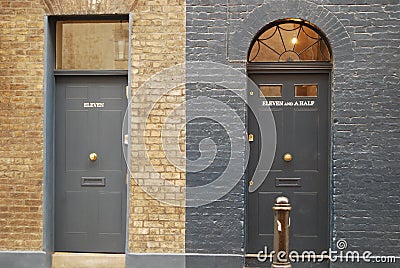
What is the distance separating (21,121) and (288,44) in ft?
12.2

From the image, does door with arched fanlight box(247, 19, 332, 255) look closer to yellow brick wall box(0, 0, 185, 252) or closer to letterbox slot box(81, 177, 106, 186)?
yellow brick wall box(0, 0, 185, 252)

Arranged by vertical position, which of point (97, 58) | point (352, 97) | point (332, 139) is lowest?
point (332, 139)

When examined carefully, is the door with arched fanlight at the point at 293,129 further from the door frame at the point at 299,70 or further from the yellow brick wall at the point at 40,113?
the yellow brick wall at the point at 40,113

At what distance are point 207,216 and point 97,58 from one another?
2.63 meters

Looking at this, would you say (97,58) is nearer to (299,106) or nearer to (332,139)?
(299,106)

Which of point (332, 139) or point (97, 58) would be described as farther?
point (97, 58)

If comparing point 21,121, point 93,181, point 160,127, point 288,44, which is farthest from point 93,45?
point 288,44

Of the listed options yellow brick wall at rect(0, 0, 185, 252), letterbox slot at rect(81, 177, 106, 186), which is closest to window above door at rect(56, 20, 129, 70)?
yellow brick wall at rect(0, 0, 185, 252)

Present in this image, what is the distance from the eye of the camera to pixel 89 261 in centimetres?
767

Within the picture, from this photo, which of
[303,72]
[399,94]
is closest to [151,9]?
[303,72]

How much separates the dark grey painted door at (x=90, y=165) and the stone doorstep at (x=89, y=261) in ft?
0.36

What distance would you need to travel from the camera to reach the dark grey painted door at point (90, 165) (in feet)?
25.3

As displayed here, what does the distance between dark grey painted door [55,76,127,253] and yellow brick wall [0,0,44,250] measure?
339 millimetres

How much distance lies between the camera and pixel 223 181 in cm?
738
